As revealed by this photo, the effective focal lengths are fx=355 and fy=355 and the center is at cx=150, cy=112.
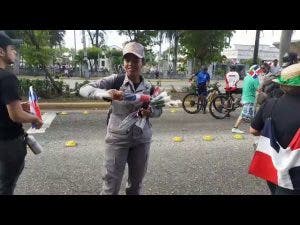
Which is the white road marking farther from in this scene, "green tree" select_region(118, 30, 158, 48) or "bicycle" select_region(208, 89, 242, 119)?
"green tree" select_region(118, 30, 158, 48)

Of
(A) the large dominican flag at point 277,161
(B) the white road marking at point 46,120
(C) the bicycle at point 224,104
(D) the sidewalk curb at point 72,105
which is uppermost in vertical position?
(A) the large dominican flag at point 277,161

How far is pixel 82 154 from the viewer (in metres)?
6.30

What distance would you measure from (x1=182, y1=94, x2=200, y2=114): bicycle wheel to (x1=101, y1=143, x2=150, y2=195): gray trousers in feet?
26.5

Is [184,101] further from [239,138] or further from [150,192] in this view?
[150,192]

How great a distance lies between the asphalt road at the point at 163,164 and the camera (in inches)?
187

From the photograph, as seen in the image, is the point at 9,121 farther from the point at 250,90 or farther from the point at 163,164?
the point at 250,90

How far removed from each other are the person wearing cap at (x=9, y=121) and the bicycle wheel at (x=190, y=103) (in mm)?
8695

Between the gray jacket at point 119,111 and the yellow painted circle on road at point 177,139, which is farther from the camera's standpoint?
the yellow painted circle on road at point 177,139

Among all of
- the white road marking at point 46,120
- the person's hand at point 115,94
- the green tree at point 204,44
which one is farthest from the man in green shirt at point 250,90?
the green tree at point 204,44

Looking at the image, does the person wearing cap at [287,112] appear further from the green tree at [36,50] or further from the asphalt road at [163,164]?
the green tree at [36,50]

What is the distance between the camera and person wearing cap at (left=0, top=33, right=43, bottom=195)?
2.90 meters

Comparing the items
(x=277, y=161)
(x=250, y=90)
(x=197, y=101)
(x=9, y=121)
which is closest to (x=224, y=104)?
(x=197, y=101)

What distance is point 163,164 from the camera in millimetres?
5758

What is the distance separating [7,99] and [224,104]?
332 inches
